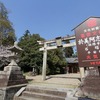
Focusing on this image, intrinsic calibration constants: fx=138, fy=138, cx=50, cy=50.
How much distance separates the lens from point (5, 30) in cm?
2203

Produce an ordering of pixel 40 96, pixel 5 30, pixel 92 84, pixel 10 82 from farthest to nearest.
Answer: pixel 5 30
pixel 10 82
pixel 40 96
pixel 92 84

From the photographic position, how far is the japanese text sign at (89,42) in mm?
3668

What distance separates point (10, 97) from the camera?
23.7 ft

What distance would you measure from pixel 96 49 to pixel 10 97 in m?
5.48

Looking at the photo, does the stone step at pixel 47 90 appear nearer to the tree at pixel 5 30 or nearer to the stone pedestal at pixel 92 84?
the stone pedestal at pixel 92 84

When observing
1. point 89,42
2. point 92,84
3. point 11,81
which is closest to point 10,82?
point 11,81

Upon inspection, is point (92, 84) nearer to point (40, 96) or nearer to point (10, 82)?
point (40, 96)

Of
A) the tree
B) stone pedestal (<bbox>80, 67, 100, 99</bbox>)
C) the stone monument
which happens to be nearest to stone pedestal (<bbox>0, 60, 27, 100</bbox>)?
the stone monument

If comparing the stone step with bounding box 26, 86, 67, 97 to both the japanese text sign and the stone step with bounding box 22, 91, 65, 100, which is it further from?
the japanese text sign

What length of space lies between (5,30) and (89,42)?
66.2 feet

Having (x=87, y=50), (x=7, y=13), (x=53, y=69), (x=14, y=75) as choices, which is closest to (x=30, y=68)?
(x=53, y=69)

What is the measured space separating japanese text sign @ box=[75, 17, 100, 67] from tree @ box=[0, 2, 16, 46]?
18.8 metres

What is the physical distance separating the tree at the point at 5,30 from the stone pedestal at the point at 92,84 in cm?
1797

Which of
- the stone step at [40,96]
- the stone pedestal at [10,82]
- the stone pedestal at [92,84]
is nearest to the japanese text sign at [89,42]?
the stone pedestal at [92,84]
